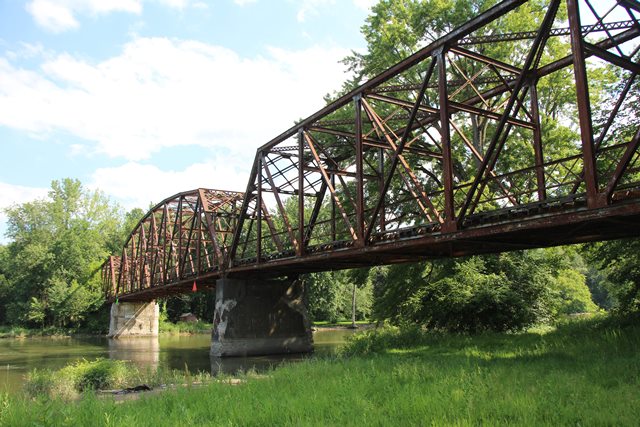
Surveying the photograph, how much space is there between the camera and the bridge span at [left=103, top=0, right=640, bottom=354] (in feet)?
38.9

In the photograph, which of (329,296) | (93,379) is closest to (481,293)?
(93,379)

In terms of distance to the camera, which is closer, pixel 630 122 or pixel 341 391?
pixel 341 391

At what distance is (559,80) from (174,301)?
7659cm

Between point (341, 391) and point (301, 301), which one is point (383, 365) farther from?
point (301, 301)

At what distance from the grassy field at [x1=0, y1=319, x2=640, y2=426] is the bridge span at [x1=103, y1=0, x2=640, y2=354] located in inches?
122

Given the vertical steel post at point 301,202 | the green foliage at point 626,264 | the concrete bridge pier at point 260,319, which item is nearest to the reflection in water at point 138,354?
the concrete bridge pier at point 260,319

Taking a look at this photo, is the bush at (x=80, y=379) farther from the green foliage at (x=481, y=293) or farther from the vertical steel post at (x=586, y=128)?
the vertical steel post at (x=586, y=128)

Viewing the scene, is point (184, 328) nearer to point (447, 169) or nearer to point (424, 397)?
point (447, 169)

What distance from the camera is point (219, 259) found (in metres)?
31.0

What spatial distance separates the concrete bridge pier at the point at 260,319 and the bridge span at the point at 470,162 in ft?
0.41

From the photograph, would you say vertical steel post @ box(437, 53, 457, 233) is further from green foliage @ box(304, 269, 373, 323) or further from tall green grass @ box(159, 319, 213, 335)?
tall green grass @ box(159, 319, 213, 335)

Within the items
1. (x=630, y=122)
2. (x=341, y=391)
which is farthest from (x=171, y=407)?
(x=630, y=122)

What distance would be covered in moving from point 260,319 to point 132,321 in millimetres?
42159


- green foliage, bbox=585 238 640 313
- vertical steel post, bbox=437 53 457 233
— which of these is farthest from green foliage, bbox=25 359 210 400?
green foliage, bbox=585 238 640 313
